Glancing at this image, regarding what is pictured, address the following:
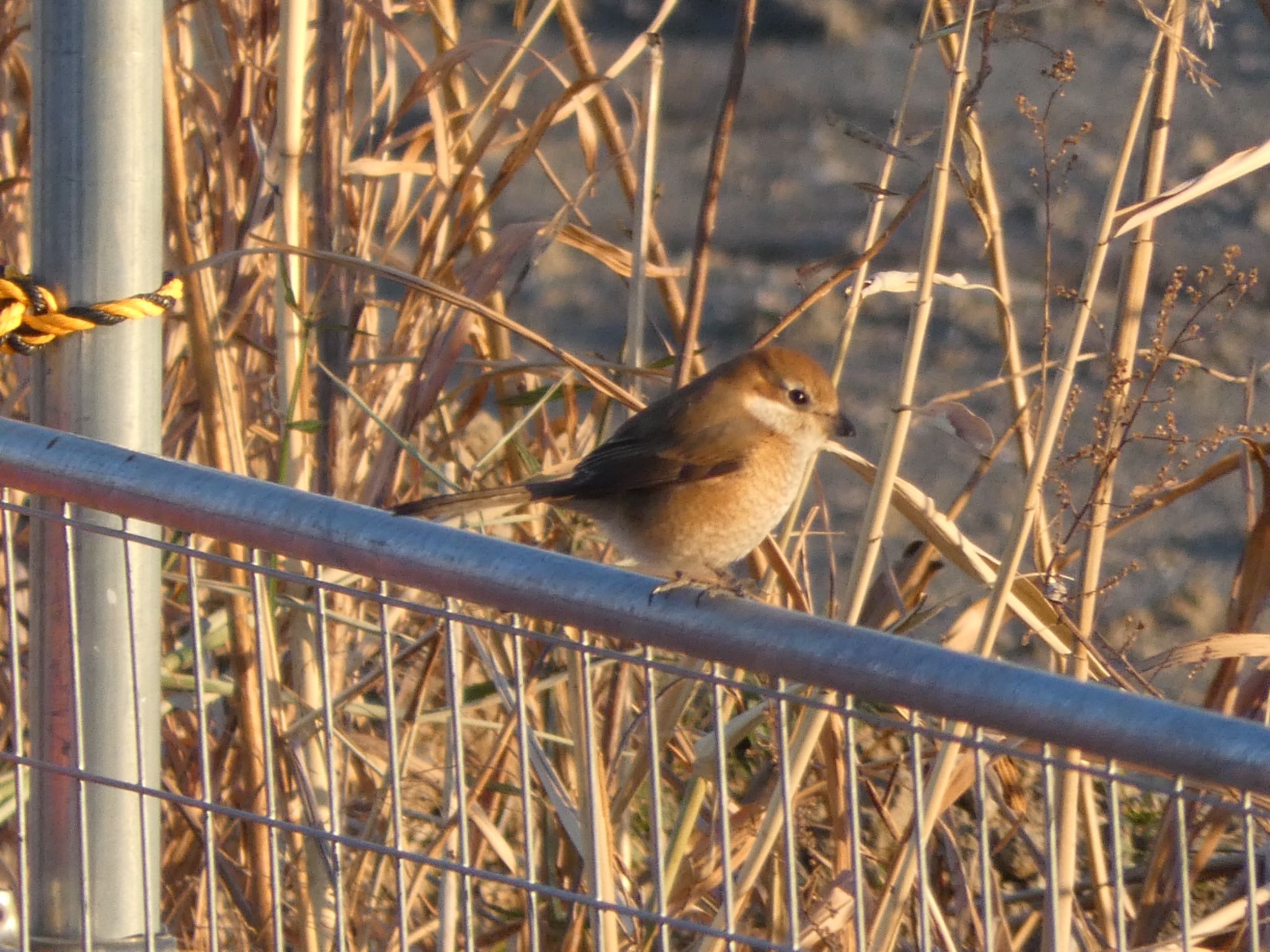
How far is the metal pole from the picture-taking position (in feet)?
5.34

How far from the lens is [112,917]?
1.76m

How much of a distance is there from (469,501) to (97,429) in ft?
1.66

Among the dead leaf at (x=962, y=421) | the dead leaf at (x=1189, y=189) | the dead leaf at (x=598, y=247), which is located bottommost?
A: the dead leaf at (x=962, y=421)

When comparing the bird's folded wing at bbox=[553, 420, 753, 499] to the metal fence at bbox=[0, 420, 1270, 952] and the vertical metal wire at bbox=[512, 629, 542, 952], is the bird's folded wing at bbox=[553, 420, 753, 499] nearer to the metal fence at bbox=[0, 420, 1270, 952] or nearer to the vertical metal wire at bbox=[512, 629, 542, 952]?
the metal fence at bbox=[0, 420, 1270, 952]

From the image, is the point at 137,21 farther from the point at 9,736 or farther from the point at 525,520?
the point at 9,736

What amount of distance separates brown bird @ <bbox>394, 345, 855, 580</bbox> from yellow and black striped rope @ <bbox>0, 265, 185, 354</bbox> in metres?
0.66

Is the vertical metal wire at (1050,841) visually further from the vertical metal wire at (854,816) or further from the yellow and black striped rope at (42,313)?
the yellow and black striped rope at (42,313)

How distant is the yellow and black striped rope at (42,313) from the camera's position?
1.66 m

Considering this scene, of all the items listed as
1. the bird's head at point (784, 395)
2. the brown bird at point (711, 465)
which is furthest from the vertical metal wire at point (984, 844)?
the bird's head at point (784, 395)

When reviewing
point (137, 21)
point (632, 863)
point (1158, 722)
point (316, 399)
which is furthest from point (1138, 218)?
point (632, 863)

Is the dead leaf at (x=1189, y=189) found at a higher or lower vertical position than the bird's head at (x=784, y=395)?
higher

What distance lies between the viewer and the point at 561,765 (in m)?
2.53

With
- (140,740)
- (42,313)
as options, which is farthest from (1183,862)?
(42,313)

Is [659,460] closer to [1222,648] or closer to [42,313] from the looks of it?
[1222,648]
